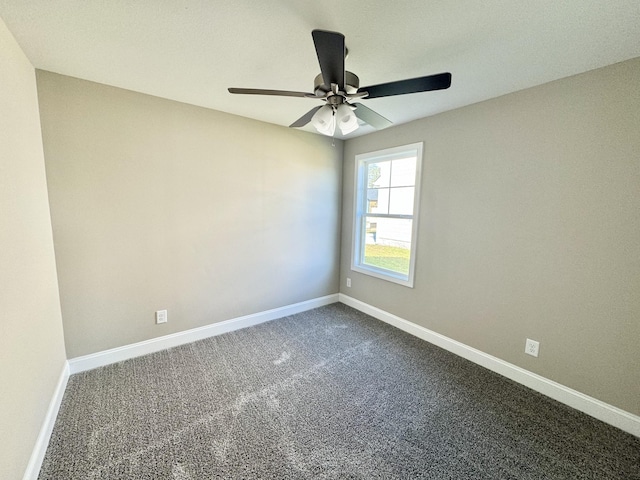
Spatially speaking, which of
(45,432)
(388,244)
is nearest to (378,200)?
(388,244)

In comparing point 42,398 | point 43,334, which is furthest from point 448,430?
point 43,334

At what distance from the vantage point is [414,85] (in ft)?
4.45

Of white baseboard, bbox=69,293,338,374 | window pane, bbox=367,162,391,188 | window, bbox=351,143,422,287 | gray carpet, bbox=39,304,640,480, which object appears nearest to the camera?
gray carpet, bbox=39,304,640,480

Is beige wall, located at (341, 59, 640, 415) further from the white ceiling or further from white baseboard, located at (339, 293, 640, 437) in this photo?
the white ceiling

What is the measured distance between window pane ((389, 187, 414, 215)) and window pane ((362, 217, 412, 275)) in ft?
0.36

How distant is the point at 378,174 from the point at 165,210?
248 cm

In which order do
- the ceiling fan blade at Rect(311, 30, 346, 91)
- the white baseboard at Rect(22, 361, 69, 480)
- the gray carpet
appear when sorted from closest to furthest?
1. the ceiling fan blade at Rect(311, 30, 346, 91)
2. the white baseboard at Rect(22, 361, 69, 480)
3. the gray carpet

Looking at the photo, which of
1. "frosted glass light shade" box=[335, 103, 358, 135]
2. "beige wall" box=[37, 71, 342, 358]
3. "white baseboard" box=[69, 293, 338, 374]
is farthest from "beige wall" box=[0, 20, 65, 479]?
"frosted glass light shade" box=[335, 103, 358, 135]

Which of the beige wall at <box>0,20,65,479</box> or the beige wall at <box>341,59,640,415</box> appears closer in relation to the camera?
the beige wall at <box>0,20,65,479</box>

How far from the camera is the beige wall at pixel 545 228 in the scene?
Answer: 1696 mm

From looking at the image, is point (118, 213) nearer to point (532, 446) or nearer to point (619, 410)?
point (532, 446)

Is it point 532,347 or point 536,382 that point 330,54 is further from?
point 536,382

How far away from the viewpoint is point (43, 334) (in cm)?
165

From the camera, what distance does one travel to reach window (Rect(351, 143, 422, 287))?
2.98 meters
